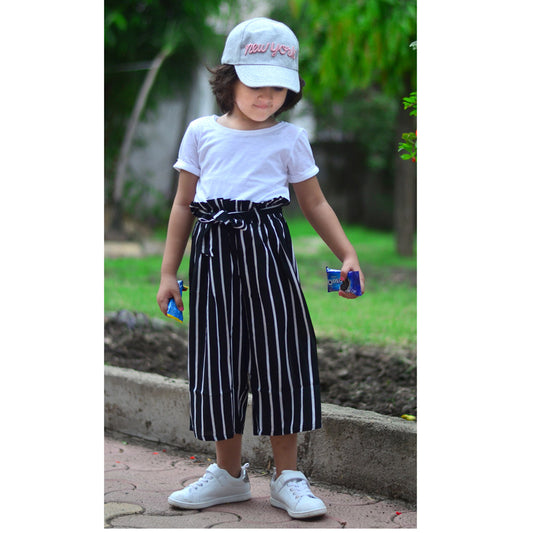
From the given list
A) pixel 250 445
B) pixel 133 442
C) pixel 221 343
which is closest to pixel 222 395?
pixel 221 343

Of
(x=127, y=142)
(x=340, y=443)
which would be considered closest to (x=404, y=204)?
(x=127, y=142)

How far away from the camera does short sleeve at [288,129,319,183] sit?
6.44 feet

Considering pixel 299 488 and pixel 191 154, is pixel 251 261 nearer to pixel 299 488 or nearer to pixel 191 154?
pixel 191 154

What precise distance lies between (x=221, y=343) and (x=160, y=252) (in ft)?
18.0

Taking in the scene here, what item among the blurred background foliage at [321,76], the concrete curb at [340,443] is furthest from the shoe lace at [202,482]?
the blurred background foliage at [321,76]

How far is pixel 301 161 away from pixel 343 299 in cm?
267

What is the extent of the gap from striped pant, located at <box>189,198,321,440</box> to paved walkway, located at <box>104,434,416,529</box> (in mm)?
225

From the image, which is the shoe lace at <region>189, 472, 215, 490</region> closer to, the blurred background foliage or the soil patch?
the soil patch

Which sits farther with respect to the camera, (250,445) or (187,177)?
(250,445)

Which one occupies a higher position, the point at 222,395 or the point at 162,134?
the point at 162,134

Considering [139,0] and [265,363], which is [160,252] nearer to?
[139,0]

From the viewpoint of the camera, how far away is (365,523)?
1.95 m

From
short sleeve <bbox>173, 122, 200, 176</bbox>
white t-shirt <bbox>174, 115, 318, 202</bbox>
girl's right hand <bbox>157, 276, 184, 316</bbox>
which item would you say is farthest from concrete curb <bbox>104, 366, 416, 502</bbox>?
short sleeve <bbox>173, 122, 200, 176</bbox>

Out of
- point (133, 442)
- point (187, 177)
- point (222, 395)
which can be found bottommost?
point (133, 442)
